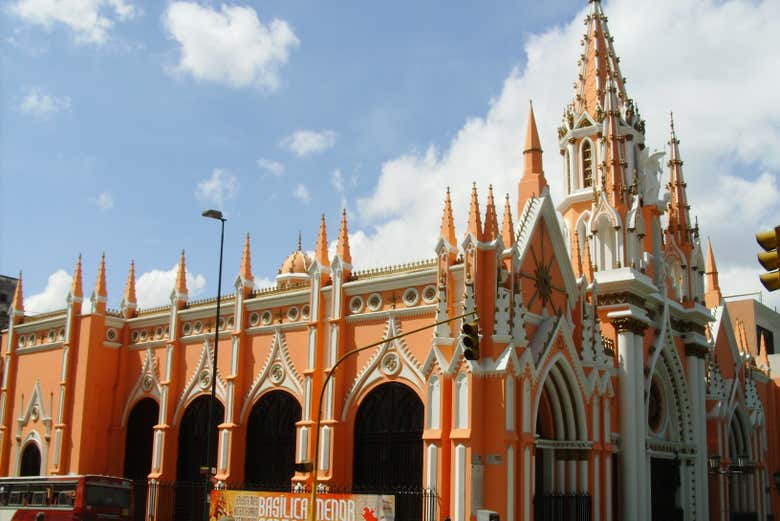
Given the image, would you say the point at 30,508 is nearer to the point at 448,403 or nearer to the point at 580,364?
the point at 448,403

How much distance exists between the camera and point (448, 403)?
1080 inches

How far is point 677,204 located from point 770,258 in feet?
116

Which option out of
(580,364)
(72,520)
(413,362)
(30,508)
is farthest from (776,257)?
(30,508)

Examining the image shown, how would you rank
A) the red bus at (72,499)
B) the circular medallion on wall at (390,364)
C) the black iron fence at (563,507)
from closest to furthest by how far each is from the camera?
the red bus at (72,499) < the black iron fence at (563,507) < the circular medallion on wall at (390,364)

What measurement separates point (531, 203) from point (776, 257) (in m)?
21.6

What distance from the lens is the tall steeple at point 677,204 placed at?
42.8 m

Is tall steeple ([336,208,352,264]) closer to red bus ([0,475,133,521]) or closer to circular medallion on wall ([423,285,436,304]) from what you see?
circular medallion on wall ([423,285,436,304])

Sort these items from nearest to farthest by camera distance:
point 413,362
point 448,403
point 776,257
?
point 776,257 → point 448,403 → point 413,362

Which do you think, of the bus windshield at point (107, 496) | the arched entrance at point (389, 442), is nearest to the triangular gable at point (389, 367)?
the arched entrance at point (389, 442)

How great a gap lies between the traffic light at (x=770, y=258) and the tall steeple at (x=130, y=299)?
33.8m

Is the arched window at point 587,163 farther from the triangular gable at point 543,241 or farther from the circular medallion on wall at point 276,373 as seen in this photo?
the circular medallion on wall at point 276,373

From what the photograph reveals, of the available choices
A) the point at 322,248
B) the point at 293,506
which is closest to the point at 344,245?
the point at 322,248

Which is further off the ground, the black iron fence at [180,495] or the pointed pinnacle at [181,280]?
the pointed pinnacle at [181,280]

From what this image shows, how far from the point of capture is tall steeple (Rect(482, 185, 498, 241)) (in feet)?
92.7
